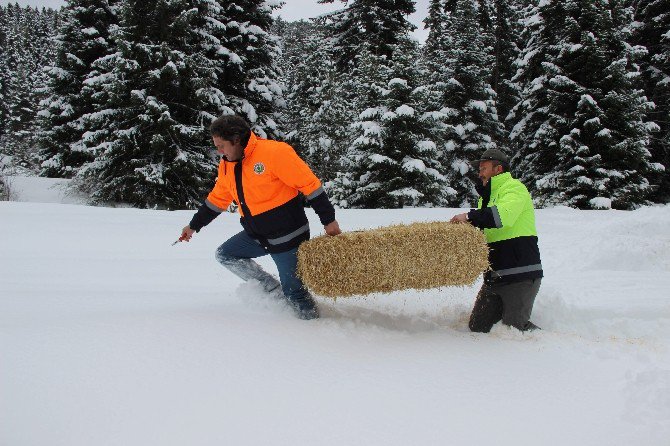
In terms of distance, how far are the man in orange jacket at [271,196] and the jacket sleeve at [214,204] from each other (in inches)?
3.1

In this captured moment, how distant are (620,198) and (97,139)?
1909cm

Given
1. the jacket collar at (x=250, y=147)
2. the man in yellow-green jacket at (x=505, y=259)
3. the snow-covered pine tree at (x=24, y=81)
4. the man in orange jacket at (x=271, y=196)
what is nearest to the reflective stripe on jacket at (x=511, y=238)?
the man in yellow-green jacket at (x=505, y=259)

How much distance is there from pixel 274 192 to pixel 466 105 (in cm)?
2003

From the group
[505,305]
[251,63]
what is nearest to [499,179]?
[505,305]

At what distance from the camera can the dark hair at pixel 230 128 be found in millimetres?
3762

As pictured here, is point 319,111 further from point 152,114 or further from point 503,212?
point 503,212

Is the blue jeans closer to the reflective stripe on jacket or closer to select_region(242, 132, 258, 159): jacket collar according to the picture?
select_region(242, 132, 258, 159): jacket collar

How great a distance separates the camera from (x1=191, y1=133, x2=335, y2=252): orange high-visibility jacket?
3828mm

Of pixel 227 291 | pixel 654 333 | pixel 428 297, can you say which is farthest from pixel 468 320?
pixel 227 291

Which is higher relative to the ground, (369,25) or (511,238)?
(369,25)

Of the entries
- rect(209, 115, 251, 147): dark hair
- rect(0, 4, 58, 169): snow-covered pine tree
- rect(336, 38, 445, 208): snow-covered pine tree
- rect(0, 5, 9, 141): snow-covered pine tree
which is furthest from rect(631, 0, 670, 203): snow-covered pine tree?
rect(0, 5, 9, 141): snow-covered pine tree

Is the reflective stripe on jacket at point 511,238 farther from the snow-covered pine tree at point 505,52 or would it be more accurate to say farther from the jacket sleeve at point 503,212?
the snow-covered pine tree at point 505,52

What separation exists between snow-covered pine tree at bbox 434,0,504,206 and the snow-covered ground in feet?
55.3

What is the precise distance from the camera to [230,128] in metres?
3.77
